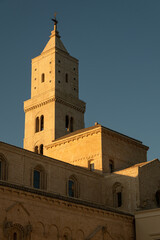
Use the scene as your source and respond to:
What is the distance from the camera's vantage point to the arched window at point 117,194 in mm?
40147

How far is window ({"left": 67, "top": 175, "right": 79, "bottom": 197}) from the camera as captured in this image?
3919 centimetres

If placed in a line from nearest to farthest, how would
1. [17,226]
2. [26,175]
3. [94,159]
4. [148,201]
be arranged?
[17,226], [26,175], [148,201], [94,159]

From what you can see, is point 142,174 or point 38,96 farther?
point 38,96

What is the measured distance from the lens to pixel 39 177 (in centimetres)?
3728

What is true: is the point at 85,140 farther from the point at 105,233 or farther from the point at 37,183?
the point at 105,233

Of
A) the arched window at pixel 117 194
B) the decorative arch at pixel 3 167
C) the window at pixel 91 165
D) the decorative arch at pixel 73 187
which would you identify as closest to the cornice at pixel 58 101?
the window at pixel 91 165

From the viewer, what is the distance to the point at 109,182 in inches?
1619

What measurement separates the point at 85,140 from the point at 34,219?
15679 millimetres

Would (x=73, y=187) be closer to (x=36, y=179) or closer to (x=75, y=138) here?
(x=36, y=179)

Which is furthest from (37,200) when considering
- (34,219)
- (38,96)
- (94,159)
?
(38,96)

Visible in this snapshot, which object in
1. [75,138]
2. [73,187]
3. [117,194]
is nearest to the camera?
[73,187]

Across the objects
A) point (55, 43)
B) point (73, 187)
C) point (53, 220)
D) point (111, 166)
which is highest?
point (55, 43)

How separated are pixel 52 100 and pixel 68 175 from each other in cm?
1416

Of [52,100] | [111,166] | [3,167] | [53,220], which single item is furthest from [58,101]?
[53,220]
